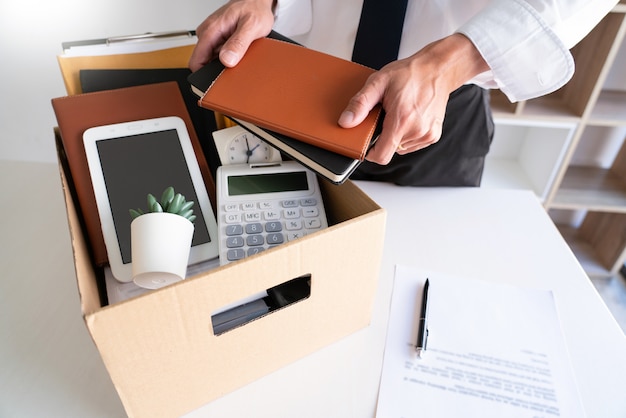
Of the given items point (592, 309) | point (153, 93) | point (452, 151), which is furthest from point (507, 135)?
point (153, 93)

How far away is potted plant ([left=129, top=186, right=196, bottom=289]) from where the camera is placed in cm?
41

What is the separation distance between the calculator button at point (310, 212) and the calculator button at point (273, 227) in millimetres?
34

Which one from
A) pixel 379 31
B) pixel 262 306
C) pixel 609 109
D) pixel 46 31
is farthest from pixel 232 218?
pixel 609 109

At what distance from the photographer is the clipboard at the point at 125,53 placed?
1.99 ft

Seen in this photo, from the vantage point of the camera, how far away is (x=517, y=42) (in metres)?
0.50

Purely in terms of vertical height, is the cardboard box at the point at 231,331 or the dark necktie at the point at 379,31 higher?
the dark necktie at the point at 379,31

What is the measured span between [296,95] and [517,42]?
0.91 ft

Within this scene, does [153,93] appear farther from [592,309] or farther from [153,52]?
[592,309]

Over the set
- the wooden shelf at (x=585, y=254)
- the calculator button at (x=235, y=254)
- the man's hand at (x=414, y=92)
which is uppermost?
the man's hand at (x=414, y=92)

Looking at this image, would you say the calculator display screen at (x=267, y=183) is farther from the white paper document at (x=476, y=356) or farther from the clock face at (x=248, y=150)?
the white paper document at (x=476, y=356)

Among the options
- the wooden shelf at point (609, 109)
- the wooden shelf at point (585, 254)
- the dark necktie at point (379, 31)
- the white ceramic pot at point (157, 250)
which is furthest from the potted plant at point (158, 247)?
the wooden shelf at point (585, 254)

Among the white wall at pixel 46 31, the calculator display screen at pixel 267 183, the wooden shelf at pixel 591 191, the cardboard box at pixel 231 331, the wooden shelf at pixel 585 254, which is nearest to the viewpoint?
the cardboard box at pixel 231 331

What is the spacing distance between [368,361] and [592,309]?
1.04 ft

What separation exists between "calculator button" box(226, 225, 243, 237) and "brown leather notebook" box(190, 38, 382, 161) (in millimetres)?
132
